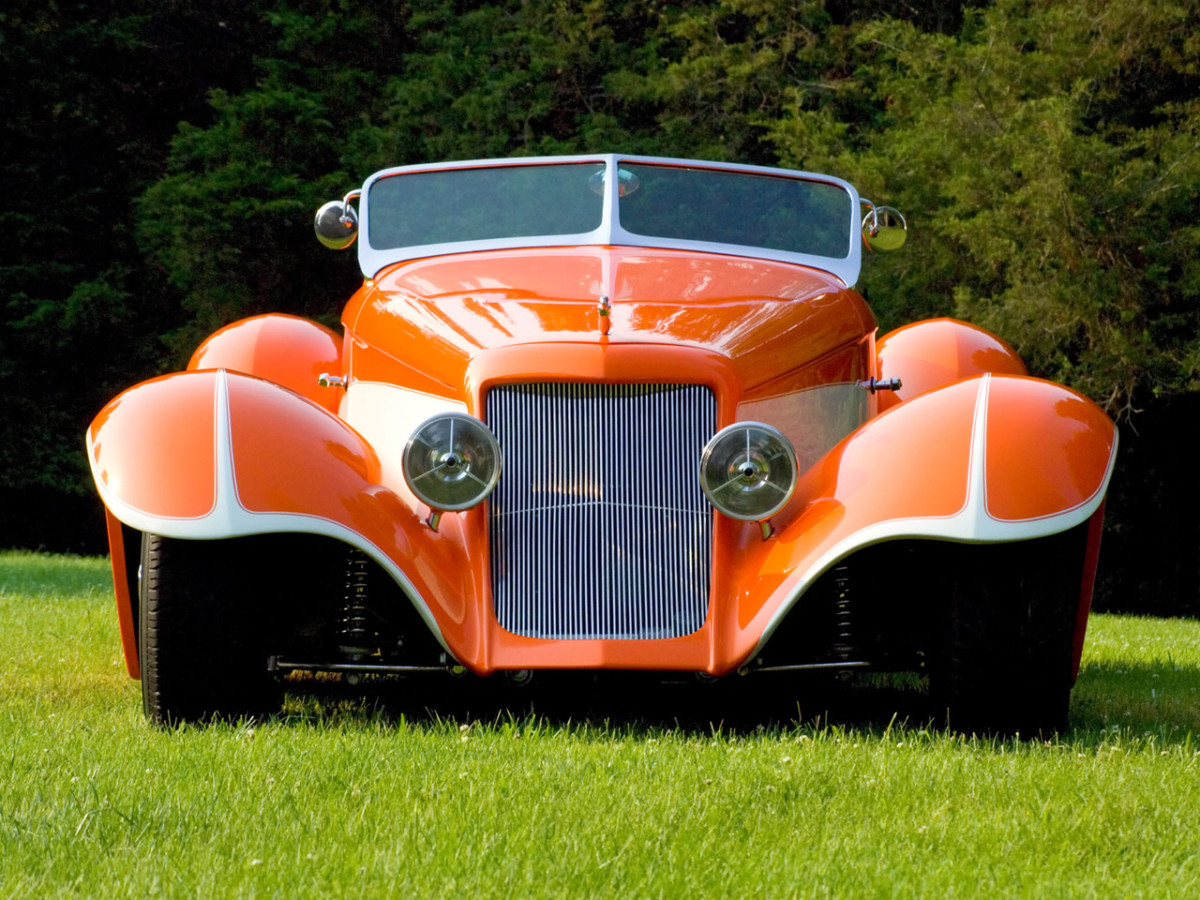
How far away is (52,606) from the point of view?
8195 millimetres

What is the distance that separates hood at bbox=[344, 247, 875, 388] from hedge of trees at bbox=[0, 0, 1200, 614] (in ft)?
31.0

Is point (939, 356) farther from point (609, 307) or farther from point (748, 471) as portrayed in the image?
point (748, 471)

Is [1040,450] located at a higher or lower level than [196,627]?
higher

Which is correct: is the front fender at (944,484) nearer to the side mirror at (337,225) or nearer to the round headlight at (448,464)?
the round headlight at (448,464)

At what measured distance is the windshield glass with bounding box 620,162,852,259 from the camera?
18.1ft

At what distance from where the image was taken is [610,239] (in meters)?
5.36

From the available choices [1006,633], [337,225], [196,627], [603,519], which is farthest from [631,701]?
[337,225]

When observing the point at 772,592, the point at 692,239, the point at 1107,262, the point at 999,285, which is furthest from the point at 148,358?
the point at 772,592

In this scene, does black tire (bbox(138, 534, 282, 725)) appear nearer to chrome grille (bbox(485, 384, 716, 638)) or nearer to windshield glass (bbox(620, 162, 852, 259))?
chrome grille (bbox(485, 384, 716, 638))

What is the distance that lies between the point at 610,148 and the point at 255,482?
15151 mm

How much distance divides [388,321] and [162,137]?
17848 mm

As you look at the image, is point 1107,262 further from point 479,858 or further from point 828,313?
point 479,858

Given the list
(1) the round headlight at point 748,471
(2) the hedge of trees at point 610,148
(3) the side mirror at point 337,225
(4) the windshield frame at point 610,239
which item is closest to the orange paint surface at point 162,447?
(1) the round headlight at point 748,471

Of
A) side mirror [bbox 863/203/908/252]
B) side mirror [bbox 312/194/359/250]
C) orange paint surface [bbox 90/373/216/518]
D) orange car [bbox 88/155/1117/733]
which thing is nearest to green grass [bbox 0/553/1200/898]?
orange car [bbox 88/155/1117/733]
